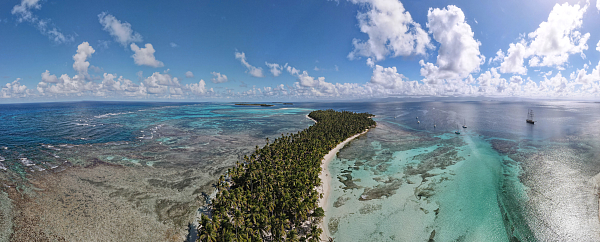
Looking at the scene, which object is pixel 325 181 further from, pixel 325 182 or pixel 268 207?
pixel 268 207

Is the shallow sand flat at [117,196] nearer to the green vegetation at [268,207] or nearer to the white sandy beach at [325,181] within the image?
the green vegetation at [268,207]

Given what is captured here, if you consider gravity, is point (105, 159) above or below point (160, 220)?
above

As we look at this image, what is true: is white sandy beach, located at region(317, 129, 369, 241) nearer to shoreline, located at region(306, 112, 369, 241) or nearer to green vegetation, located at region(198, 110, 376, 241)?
shoreline, located at region(306, 112, 369, 241)

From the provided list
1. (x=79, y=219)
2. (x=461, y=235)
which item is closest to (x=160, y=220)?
(x=79, y=219)

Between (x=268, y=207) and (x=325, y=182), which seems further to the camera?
(x=325, y=182)

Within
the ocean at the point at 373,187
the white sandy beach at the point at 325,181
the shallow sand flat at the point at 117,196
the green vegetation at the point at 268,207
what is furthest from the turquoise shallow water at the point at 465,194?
the shallow sand flat at the point at 117,196

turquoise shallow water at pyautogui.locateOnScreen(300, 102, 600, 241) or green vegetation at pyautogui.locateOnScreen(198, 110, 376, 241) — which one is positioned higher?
green vegetation at pyautogui.locateOnScreen(198, 110, 376, 241)

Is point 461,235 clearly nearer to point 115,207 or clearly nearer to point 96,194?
point 115,207

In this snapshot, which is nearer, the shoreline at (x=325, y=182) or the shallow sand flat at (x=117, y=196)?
the shallow sand flat at (x=117, y=196)

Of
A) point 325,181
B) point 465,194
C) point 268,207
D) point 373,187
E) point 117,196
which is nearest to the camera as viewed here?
point 268,207

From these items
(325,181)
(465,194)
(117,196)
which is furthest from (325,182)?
(117,196)

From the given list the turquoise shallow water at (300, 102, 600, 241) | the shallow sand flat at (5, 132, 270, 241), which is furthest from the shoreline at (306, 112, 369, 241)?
the shallow sand flat at (5, 132, 270, 241)
